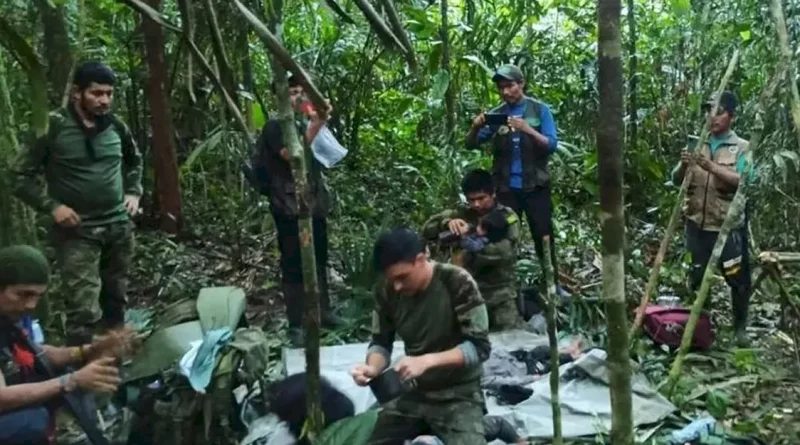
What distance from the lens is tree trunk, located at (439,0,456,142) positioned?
254 inches

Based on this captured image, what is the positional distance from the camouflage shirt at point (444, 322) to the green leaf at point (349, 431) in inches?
32.1

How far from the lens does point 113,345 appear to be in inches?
122

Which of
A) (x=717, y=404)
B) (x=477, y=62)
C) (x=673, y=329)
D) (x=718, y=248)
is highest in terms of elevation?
(x=477, y=62)

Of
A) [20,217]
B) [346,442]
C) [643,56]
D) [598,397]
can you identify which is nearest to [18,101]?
[20,217]

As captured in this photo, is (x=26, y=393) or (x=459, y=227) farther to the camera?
(x=459, y=227)

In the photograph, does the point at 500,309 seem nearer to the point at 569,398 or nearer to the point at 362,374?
the point at 569,398

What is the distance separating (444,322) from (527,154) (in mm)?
2387

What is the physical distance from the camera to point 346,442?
2.39 m

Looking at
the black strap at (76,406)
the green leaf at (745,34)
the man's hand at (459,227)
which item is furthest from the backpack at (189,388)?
the green leaf at (745,34)

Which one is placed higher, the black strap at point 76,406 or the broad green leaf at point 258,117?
the broad green leaf at point 258,117

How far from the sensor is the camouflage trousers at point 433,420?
333 cm

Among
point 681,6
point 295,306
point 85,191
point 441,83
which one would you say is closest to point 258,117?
point 441,83

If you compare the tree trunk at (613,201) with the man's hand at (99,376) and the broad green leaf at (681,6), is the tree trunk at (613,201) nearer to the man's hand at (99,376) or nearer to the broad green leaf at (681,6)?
the man's hand at (99,376)

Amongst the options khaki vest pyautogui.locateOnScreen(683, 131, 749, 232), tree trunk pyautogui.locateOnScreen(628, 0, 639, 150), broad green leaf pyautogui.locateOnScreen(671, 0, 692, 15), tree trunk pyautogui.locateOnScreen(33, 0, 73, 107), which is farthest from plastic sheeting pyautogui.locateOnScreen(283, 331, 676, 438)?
broad green leaf pyautogui.locateOnScreen(671, 0, 692, 15)
